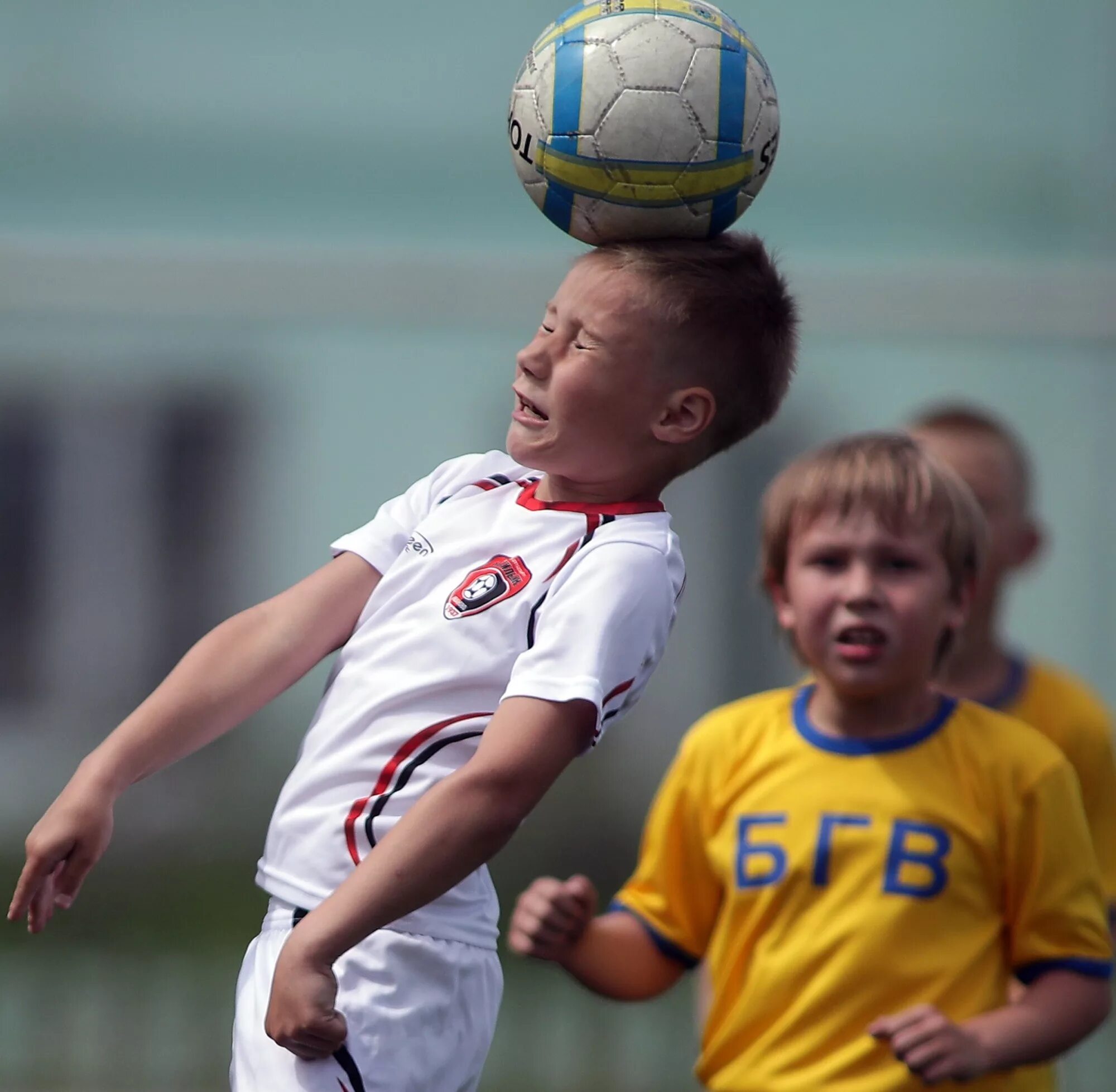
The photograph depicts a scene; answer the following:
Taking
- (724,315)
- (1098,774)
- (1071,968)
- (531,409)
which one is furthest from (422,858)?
(1098,774)

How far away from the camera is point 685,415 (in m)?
2.13

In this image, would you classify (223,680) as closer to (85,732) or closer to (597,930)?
(597,930)

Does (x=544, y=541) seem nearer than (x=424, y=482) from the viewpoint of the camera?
Yes

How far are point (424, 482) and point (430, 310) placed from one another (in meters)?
6.08

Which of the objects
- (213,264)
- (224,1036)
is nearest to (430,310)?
(213,264)

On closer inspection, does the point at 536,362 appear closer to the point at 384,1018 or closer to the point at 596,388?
the point at 596,388

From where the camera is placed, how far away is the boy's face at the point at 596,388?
2.09m

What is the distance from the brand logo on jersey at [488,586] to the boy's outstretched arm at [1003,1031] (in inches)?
44.2

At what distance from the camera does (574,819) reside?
776 cm

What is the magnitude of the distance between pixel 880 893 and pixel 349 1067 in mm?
1265

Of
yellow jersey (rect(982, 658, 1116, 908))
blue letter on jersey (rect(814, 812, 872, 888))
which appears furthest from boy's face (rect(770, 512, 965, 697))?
yellow jersey (rect(982, 658, 1116, 908))

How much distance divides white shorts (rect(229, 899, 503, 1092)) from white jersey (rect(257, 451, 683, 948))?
0.04m

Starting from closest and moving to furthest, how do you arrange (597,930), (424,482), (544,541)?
(544,541), (424,482), (597,930)

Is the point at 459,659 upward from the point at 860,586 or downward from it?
upward
